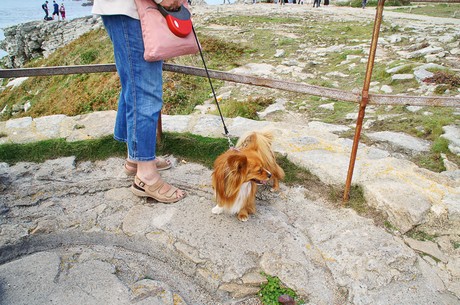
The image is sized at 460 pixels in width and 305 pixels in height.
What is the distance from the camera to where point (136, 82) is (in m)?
2.57

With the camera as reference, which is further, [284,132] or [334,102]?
[334,102]

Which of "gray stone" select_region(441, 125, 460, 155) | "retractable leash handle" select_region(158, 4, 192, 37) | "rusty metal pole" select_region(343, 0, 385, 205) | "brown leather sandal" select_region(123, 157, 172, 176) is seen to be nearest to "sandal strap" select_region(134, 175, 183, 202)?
"brown leather sandal" select_region(123, 157, 172, 176)

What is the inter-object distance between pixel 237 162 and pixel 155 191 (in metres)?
0.82

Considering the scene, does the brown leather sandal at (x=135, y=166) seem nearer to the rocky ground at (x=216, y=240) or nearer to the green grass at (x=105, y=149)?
the rocky ground at (x=216, y=240)

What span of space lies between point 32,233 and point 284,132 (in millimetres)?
2597

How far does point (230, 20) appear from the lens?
13867mm

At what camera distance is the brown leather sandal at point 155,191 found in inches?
114

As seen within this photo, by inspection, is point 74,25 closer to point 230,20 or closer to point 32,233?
point 230,20

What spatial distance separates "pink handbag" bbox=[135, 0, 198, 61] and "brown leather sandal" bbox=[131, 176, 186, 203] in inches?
41.5

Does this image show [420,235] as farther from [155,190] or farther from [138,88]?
[138,88]

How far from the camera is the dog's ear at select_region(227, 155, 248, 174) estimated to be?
249 centimetres

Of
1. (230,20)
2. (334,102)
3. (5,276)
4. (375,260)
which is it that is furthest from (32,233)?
(230,20)

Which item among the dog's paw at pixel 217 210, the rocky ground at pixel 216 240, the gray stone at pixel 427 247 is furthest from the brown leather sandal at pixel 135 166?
the gray stone at pixel 427 247

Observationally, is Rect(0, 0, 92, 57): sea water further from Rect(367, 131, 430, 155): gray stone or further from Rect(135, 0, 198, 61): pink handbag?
Rect(135, 0, 198, 61): pink handbag
